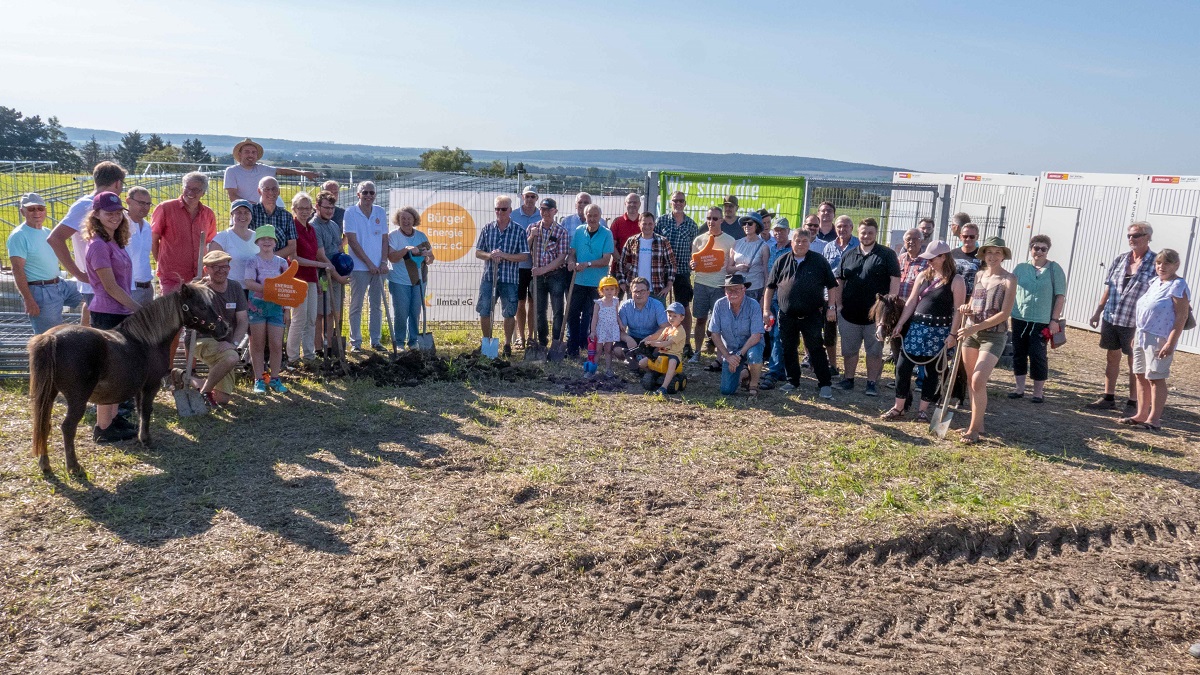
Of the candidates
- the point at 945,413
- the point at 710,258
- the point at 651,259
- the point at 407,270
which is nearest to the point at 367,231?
the point at 407,270

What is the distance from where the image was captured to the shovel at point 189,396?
7375mm

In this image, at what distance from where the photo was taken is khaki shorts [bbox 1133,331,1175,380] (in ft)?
26.5

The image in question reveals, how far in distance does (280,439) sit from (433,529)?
2287mm

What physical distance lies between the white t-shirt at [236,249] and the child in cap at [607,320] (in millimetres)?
3552

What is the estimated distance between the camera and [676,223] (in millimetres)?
10672

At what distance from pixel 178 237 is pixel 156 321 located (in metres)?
1.49

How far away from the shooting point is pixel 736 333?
9.00m

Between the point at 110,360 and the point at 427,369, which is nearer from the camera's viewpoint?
the point at 110,360

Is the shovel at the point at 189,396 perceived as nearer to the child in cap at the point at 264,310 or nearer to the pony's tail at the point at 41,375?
the child in cap at the point at 264,310

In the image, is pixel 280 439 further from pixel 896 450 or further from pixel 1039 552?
pixel 1039 552

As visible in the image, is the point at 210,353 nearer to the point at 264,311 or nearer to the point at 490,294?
→ the point at 264,311

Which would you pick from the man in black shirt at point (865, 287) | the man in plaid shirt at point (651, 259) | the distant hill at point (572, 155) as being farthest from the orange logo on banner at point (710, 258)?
the distant hill at point (572, 155)

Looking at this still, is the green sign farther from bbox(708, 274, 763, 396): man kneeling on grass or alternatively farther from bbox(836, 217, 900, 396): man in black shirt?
bbox(708, 274, 763, 396): man kneeling on grass

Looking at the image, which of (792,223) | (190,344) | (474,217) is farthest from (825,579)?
(792,223)
